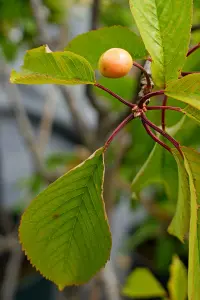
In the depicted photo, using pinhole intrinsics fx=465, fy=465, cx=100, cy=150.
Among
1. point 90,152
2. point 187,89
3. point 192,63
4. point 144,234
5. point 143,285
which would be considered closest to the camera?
point 187,89

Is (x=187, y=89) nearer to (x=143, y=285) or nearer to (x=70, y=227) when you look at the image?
(x=70, y=227)

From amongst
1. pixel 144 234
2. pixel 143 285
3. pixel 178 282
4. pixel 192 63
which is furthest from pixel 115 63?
pixel 144 234

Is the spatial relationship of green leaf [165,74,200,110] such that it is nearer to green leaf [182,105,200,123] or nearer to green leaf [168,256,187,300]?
green leaf [182,105,200,123]

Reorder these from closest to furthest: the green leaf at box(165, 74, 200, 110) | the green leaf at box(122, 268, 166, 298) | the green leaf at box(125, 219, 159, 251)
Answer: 1. the green leaf at box(165, 74, 200, 110)
2. the green leaf at box(122, 268, 166, 298)
3. the green leaf at box(125, 219, 159, 251)

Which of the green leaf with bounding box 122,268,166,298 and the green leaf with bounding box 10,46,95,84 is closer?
the green leaf with bounding box 10,46,95,84

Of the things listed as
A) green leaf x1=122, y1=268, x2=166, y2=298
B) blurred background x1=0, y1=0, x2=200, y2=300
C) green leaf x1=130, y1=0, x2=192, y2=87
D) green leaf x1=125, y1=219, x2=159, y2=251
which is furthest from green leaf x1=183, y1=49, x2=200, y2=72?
green leaf x1=125, y1=219, x2=159, y2=251

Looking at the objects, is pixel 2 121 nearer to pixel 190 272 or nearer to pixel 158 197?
pixel 158 197

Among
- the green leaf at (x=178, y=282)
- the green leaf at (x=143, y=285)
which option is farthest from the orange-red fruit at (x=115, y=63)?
the green leaf at (x=143, y=285)
